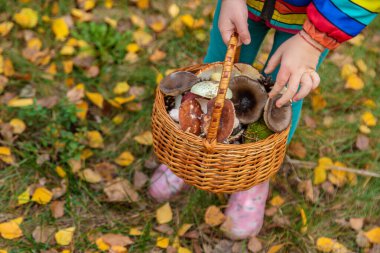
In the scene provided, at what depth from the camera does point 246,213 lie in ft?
5.57

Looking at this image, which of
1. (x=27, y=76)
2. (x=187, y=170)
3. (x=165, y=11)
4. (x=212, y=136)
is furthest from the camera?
(x=165, y=11)

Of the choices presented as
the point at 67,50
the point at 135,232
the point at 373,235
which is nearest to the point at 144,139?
the point at 135,232

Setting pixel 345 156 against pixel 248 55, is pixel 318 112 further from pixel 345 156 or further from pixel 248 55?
pixel 248 55

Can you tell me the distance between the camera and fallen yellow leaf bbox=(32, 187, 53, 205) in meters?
1.68

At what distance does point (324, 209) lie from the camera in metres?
1.82

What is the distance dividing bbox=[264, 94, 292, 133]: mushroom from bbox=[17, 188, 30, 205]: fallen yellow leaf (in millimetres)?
976

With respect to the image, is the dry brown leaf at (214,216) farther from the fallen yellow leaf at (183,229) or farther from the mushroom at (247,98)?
the mushroom at (247,98)

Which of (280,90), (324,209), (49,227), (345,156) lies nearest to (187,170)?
A: (280,90)

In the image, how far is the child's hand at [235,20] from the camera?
129 cm

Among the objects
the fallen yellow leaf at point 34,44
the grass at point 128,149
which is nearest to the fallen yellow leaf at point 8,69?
the grass at point 128,149

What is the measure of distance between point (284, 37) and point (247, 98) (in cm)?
31

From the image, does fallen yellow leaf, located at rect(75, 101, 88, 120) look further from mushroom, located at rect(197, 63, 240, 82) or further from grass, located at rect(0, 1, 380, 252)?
mushroom, located at rect(197, 63, 240, 82)

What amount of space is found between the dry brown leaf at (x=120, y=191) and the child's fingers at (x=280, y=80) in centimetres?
76

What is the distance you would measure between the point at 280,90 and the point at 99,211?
870 mm
